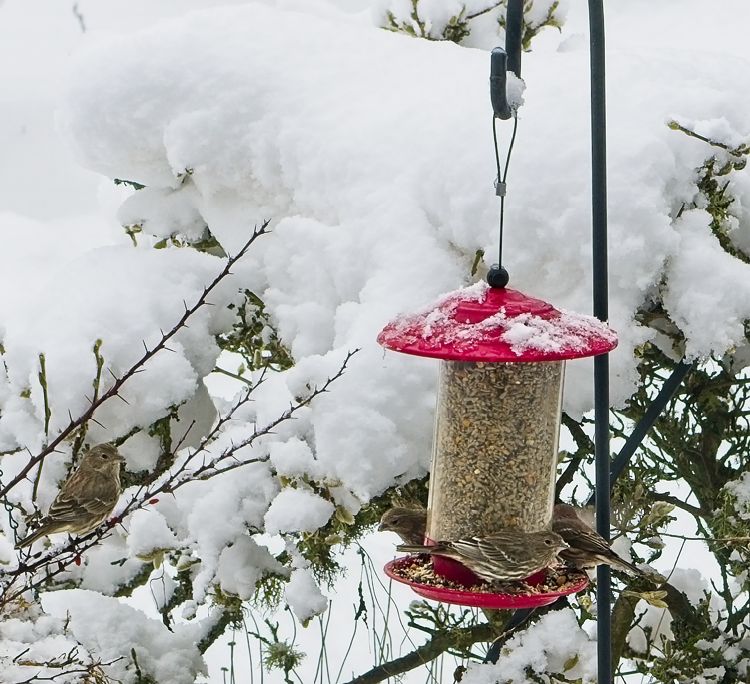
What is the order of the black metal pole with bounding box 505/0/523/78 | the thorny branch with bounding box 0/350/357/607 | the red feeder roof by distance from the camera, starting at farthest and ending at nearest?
the black metal pole with bounding box 505/0/523/78
the red feeder roof
the thorny branch with bounding box 0/350/357/607

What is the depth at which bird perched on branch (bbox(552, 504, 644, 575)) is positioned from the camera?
1.97 meters

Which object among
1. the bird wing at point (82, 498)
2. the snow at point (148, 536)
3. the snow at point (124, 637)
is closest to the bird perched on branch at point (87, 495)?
the bird wing at point (82, 498)

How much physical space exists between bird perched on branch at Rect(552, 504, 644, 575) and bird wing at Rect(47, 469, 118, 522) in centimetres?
93

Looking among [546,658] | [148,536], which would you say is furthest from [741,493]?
[148,536]

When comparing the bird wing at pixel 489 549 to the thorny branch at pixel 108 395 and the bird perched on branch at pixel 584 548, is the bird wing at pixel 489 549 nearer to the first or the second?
the bird perched on branch at pixel 584 548

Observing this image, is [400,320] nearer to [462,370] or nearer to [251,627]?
[462,370]

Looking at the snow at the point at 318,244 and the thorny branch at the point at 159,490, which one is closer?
the thorny branch at the point at 159,490

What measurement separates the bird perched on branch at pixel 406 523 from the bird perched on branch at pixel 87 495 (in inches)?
24.1

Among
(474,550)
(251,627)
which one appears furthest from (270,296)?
(251,627)

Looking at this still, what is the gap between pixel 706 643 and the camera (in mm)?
2760

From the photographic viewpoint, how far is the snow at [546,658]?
249 cm

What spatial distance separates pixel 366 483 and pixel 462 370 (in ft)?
0.98

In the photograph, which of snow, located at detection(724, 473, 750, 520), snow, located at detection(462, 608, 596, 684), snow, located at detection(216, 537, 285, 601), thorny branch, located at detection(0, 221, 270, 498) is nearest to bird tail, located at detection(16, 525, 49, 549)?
thorny branch, located at detection(0, 221, 270, 498)

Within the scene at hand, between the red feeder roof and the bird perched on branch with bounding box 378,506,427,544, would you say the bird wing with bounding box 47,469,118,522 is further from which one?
the red feeder roof
